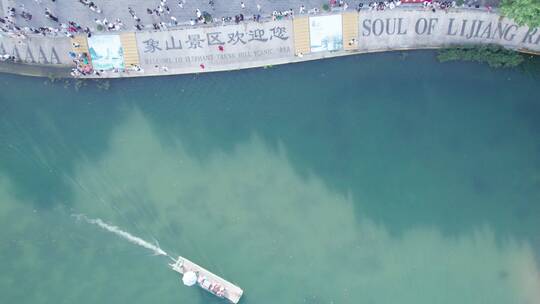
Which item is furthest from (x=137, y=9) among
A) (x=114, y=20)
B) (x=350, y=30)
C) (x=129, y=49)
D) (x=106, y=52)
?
(x=350, y=30)

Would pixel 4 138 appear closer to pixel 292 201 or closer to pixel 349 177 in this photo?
pixel 292 201

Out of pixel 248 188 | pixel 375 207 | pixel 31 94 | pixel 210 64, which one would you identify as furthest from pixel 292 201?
pixel 31 94

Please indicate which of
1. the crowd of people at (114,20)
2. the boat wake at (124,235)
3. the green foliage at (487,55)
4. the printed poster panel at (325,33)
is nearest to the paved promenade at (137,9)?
the crowd of people at (114,20)

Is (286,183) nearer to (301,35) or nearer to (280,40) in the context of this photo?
(280,40)

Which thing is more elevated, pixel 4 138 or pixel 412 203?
pixel 4 138

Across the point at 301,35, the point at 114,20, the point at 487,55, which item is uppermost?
the point at 114,20
